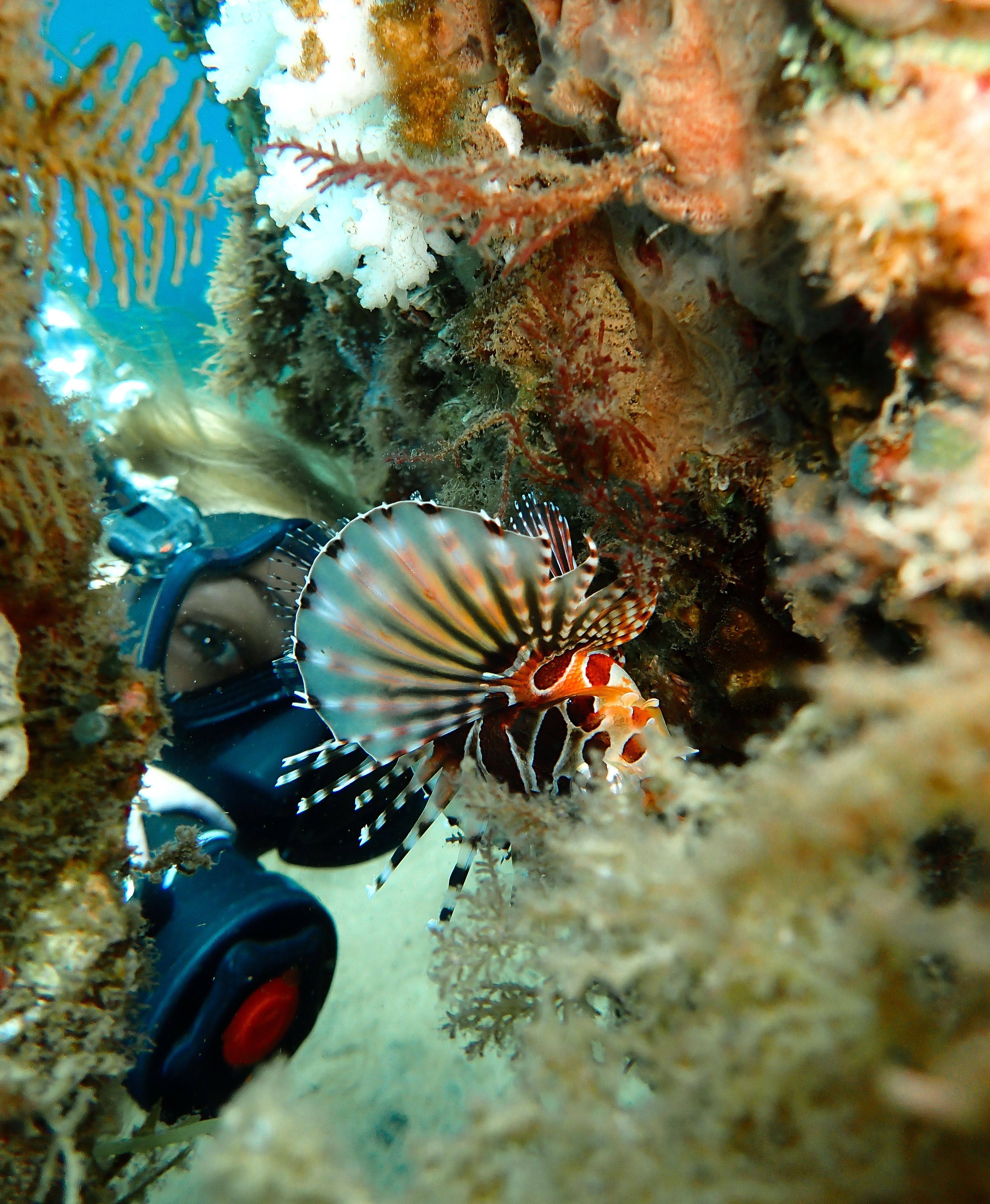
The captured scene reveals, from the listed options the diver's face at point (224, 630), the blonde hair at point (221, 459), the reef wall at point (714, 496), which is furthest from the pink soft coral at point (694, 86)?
the blonde hair at point (221, 459)

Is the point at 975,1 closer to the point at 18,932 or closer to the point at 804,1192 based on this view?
the point at 804,1192

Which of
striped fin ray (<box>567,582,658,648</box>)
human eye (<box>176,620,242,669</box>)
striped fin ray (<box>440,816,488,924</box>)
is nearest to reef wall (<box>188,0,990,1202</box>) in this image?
striped fin ray (<box>440,816,488,924</box>)

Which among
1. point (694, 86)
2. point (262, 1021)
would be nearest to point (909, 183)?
point (694, 86)

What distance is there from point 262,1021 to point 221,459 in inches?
136

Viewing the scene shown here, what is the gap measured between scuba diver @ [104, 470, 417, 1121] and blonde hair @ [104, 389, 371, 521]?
0.70 m

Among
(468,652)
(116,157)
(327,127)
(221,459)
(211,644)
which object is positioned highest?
(327,127)

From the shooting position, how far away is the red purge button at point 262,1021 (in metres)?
2.94

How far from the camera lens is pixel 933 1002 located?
32.5 inches

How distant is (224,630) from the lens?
3.47 metres

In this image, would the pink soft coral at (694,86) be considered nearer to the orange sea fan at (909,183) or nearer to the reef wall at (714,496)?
the reef wall at (714,496)

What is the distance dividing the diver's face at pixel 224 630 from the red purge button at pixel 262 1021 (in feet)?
4.76

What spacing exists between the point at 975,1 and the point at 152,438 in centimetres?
479

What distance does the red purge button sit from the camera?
9.64 feet

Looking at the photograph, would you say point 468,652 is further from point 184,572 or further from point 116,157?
point 184,572
